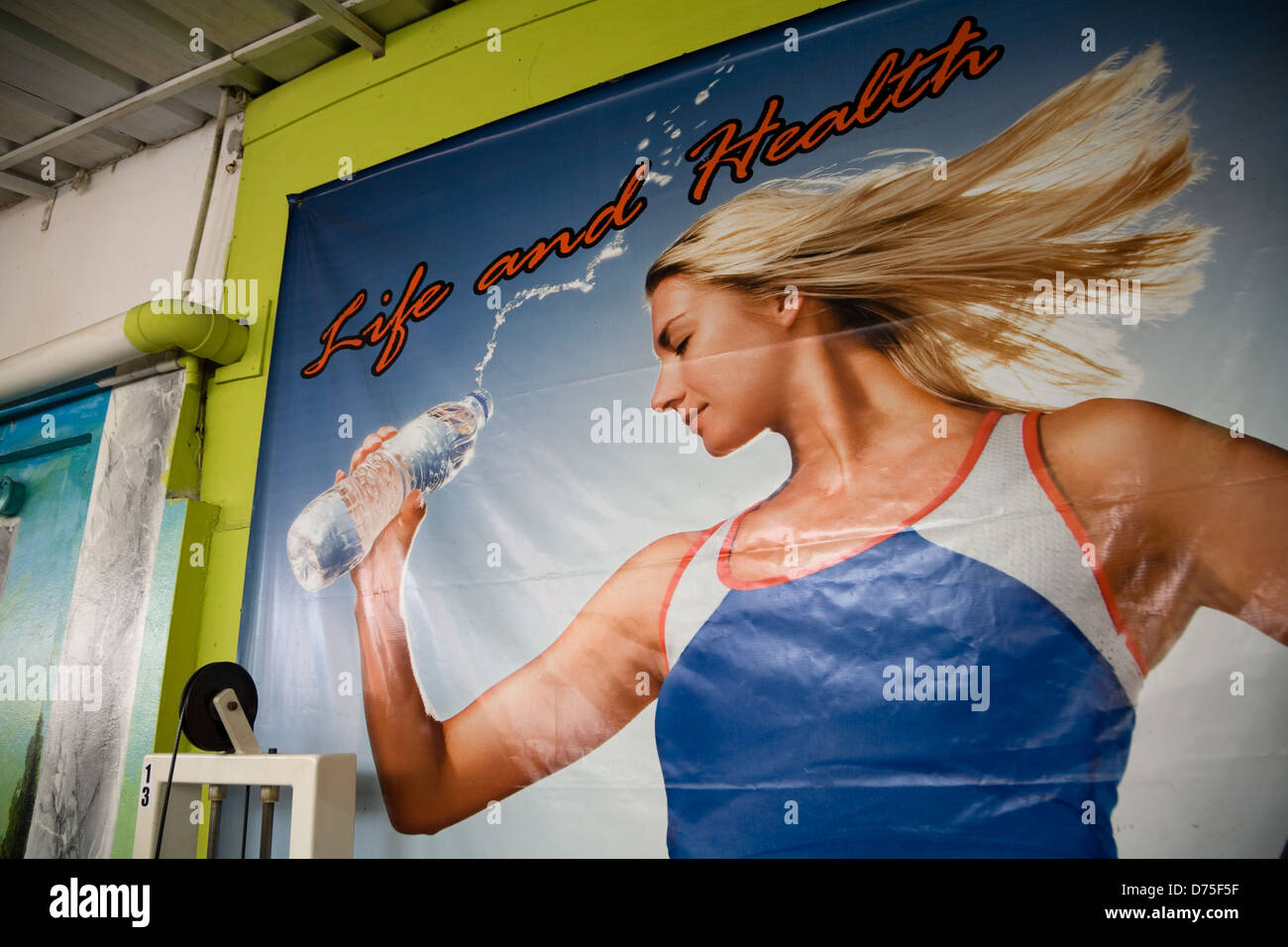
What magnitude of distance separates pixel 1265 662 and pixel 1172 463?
38cm

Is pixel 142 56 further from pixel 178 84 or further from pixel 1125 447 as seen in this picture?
pixel 1125 447

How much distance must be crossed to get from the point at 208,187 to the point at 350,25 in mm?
824

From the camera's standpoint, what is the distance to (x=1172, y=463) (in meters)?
1.70

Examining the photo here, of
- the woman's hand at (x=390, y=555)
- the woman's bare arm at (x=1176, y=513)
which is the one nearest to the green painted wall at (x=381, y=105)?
the woman's hand at (x=390, y=555)

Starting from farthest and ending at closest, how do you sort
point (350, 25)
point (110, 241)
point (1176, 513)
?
point (110, 241)
point (350, 25)
point (1176, 513)

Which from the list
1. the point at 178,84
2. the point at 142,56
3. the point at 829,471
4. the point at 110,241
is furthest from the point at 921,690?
the point at 110,241

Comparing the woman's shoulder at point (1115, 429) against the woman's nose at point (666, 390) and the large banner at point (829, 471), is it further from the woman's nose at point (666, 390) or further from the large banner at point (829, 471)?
the woman's nose at point (666, 390)

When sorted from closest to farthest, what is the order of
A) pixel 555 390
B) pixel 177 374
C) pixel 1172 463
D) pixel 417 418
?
pixel 1172 463
pixel 555 390
pixel 417 418
pixel 177 374

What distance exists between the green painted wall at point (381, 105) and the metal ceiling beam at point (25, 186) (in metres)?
1.28

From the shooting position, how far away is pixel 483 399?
2.48 m

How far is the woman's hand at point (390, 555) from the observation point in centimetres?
249
